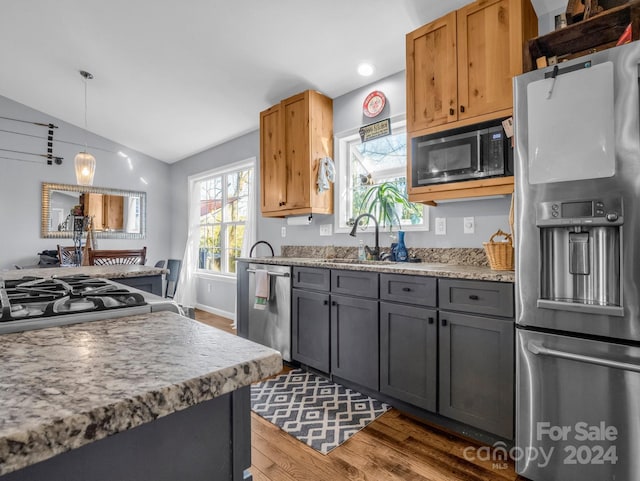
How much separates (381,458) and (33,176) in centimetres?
563

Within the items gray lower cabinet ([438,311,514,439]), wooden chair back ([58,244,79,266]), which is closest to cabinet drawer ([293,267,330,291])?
gray lower cabinet ([438,311,514,439])

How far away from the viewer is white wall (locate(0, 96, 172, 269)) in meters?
4.62

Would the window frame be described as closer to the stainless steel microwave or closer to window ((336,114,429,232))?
window ((336,114,429,232))

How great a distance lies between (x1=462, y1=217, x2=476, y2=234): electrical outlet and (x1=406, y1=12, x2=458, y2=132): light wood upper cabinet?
722 millimetres

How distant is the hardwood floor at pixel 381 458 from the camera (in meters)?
1.66

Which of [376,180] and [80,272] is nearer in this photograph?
[80,272]

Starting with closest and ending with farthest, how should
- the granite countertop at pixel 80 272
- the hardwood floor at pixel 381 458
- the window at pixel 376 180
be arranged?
the hardwood floor at pixel 381 458 < the granite countertop at pixel 80 272 < the window at pixel 376 180

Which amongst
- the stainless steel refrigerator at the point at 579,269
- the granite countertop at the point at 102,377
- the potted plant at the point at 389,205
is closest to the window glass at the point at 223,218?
the potted plant at the point at 389,205

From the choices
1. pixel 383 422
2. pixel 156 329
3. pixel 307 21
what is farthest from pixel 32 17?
pixel 383 422

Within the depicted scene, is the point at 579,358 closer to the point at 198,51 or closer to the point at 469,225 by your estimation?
the point at 469,225

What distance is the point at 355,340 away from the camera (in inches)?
96.7

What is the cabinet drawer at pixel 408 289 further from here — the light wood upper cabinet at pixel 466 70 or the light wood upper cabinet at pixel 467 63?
the light wood upper cabinet at pixel 467 63

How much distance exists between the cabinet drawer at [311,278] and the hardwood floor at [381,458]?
1.02 metres

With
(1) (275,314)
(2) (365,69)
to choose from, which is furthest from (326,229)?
(2) (365,69)
